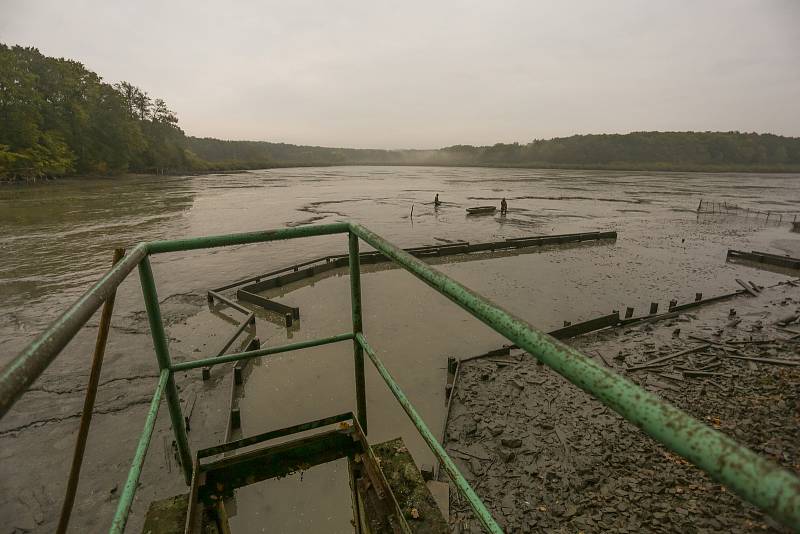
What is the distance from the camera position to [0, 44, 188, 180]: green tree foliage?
46.8 meters

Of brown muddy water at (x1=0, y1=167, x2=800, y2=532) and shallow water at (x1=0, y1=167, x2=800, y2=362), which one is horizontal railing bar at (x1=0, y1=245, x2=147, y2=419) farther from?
shallow water at (x1=0, y1=167, x2=800, y2=362)

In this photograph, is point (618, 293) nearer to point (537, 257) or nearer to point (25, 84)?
point (537, 257)

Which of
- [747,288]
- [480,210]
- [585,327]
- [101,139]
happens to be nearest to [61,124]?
[101,139]

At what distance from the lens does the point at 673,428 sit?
Result: 0.68m

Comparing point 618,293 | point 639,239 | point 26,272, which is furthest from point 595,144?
point 26,272

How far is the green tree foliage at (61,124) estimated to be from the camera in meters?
46.8

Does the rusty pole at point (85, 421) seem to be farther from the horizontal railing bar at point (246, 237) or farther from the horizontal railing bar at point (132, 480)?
the horizontal railing bar at point (246, 237)

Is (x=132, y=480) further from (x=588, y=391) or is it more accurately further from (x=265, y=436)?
(x=588, y=391)

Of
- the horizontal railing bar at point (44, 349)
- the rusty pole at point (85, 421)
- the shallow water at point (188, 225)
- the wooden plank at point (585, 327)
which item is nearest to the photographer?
the horizontal railing bar at point (44, 349)

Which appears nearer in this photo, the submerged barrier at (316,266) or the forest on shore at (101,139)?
the submerged barrier at (316,266)

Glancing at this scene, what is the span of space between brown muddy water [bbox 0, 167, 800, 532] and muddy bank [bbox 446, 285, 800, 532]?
0.93m

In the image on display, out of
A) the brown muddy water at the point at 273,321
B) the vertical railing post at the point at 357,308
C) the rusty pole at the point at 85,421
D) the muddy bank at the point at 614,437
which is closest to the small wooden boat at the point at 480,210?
the brown muddy water at the point at 273,321

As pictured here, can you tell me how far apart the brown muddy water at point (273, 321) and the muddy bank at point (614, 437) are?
93 centimetres

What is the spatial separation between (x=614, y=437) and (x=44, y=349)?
6911 mm
